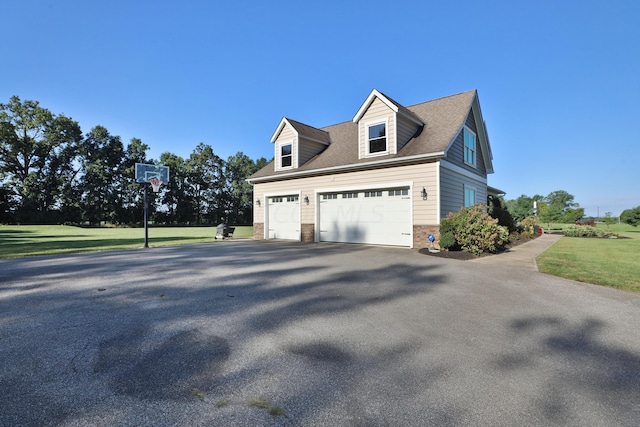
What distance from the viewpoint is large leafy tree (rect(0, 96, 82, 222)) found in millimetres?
36594

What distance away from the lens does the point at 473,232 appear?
9.62m

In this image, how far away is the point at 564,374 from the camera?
2553mm

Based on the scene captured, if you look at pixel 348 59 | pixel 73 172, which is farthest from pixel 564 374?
pixel 73 172

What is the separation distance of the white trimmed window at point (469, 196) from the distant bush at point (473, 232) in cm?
379

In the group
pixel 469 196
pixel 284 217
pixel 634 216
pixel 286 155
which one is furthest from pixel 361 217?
pixel 634 216

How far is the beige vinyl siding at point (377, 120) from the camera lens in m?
12.5

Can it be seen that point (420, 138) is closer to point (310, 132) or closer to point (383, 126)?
point (383, 126)

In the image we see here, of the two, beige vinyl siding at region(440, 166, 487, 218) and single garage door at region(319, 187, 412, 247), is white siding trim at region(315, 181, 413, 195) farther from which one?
beige vinyl siding at region(440, 166, 487, 218)

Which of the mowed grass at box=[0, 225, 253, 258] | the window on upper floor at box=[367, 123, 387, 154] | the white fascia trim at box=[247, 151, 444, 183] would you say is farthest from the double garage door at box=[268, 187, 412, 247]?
the mowed grass at box=[0, 225, 253, 258]

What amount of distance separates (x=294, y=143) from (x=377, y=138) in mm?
5045

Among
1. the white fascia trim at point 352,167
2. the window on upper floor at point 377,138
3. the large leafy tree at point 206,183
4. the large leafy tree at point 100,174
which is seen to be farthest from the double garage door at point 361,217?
the large leafy tree at point 100,174

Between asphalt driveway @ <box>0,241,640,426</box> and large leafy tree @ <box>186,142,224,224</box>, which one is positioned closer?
asphalt driveway @ <box>0,241,640,426</box>

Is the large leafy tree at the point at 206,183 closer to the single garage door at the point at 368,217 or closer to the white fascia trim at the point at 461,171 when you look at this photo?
the single garage door at the point at 368,217

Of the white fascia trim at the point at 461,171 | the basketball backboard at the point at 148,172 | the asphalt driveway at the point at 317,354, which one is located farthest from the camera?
the basketball backboard at the point at 148,172
